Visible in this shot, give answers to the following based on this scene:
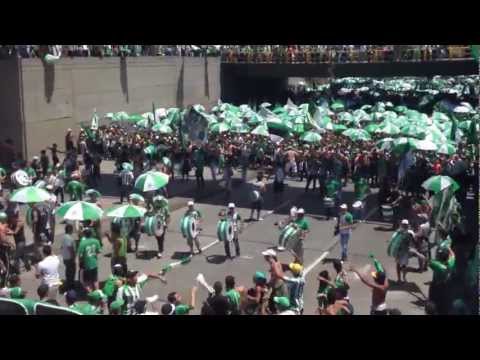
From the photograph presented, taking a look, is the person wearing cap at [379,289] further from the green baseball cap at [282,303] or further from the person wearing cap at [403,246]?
the person wearing cap at [403,246]

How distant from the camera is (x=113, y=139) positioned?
2486 cm

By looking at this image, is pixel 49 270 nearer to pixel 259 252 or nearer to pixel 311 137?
pixel 259 252

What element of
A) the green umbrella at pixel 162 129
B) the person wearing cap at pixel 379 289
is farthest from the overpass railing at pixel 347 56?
the person wearing cap at pixel 379 289

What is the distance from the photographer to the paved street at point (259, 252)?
39.3 ft

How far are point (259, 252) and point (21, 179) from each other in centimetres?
683

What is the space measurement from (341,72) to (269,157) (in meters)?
15.8

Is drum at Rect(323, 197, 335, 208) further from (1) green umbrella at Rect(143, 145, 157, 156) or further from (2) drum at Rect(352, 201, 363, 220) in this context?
(1) green umbrella at Rect(143, 145, 157, 156)

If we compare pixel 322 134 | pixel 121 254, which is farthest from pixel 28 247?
pixel 322 134

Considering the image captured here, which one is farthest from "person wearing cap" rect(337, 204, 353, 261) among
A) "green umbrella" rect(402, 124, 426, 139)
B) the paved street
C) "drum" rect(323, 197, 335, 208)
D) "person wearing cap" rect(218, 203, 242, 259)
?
"green umbrella" rect(402, 124, 426, 139)

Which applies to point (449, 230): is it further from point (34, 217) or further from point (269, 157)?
point (269, 157)

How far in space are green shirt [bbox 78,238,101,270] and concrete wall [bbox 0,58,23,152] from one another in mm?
15289

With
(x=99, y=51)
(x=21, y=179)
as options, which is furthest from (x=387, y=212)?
(x=99, y=51)

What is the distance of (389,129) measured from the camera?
22344 mm

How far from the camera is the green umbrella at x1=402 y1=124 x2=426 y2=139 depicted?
20.0 meters
